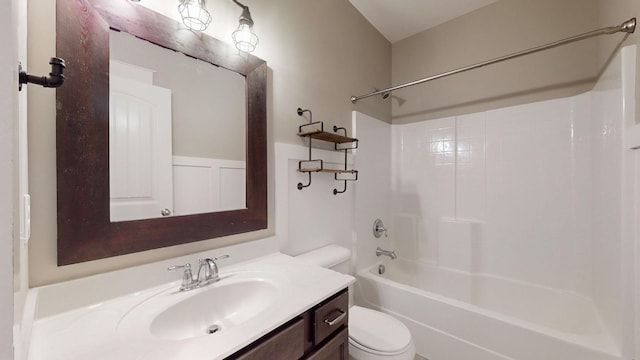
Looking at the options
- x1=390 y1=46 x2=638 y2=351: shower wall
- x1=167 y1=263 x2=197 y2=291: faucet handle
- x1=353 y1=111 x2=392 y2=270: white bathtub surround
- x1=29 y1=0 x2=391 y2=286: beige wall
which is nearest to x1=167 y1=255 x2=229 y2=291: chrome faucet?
x1=167 y1=263 x2=197 y2=291: faucet handle

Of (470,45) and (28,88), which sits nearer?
(28,88)

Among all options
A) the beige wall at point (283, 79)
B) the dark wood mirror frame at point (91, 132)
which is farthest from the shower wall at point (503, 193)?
the dark wood mirror frame at point (91, 132)

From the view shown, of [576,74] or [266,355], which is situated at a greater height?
[576,74]

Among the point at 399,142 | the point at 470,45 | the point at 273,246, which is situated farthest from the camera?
the point at 399,142

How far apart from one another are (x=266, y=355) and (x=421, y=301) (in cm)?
134

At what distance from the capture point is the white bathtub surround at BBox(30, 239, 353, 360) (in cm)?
62

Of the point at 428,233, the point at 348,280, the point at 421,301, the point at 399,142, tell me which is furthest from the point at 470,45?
the point at 348,280

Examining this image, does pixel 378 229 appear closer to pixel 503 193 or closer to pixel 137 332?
pixel 503 193

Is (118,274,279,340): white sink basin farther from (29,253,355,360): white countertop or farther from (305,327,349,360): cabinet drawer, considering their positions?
(305,327,349,360): cabinet drawer

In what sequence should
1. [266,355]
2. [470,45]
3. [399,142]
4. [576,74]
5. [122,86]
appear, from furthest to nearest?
1. [399,142]
2. [470,45]
3. [576,74]
4. [122,86]
5. [266,355]

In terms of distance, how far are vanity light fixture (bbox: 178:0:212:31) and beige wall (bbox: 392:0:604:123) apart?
197 centimetres

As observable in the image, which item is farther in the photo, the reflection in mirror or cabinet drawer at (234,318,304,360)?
the reflection in mirror

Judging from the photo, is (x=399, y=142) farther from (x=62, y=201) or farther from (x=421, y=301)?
(x=62, y=201)

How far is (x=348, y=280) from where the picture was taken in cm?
106
